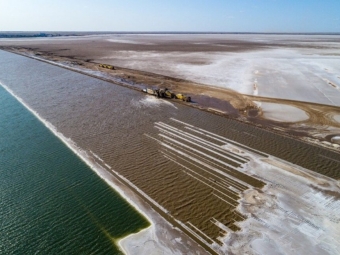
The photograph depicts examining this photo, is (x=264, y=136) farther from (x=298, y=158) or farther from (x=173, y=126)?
(x=173, y=126)

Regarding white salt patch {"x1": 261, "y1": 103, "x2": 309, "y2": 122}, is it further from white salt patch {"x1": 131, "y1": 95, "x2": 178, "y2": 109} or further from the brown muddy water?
white salt patch {"x1": 131, "y1": 95, "x2": 178, "y2": 109}

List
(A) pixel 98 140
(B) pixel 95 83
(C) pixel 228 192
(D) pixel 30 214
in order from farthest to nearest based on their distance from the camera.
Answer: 1. (B) pixel 95 83
2. (A) pixel 98 140
3. (C) pixel 228 192
4. (D) pixel 30 214

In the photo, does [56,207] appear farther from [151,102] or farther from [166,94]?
[166,94]

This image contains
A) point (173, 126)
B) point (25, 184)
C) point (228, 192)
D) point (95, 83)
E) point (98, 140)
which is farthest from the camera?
point (95, 83)

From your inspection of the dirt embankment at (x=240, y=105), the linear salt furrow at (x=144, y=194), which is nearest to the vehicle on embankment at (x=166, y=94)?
the dirt embankment at (x=240, y=105)

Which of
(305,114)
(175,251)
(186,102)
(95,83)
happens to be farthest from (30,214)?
(95,83)
